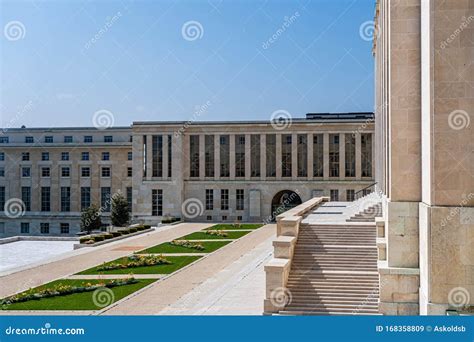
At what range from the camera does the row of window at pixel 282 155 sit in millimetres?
60625

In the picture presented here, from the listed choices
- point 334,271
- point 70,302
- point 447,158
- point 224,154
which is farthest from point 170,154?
point 447,158

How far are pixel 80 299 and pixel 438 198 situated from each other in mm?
13778

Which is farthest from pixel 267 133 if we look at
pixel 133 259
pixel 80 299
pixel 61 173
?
pixel 80 299

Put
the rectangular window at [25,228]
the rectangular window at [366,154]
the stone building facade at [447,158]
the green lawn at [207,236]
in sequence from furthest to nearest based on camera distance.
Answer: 1. the rectangular window at [25,228]
2. the rectangular window at [366,154]
3. the green lawn at [207,236]
4. the stone building facade at [447,158]

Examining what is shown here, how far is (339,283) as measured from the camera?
766 inches

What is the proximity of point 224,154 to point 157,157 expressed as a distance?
23.6 feet

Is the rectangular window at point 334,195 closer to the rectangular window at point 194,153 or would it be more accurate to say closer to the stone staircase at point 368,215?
the rectangular window at point 194,153

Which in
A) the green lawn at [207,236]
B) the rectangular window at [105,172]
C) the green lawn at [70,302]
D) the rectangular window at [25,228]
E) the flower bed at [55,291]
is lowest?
the rectangular window at [25,228]

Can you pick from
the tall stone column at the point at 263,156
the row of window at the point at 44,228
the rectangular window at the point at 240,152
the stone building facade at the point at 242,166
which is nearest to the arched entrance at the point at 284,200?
the stone building facade at the point at 242,166

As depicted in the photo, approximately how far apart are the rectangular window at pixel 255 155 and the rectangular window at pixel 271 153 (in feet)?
3.24

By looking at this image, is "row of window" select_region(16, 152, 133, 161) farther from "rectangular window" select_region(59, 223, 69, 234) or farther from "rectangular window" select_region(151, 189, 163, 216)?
"rectangular window" select_region(151, 189, 163, 216)

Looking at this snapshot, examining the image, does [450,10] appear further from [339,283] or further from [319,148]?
[319,148]

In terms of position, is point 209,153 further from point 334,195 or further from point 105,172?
point 105,172

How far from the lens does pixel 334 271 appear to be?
20.2m
